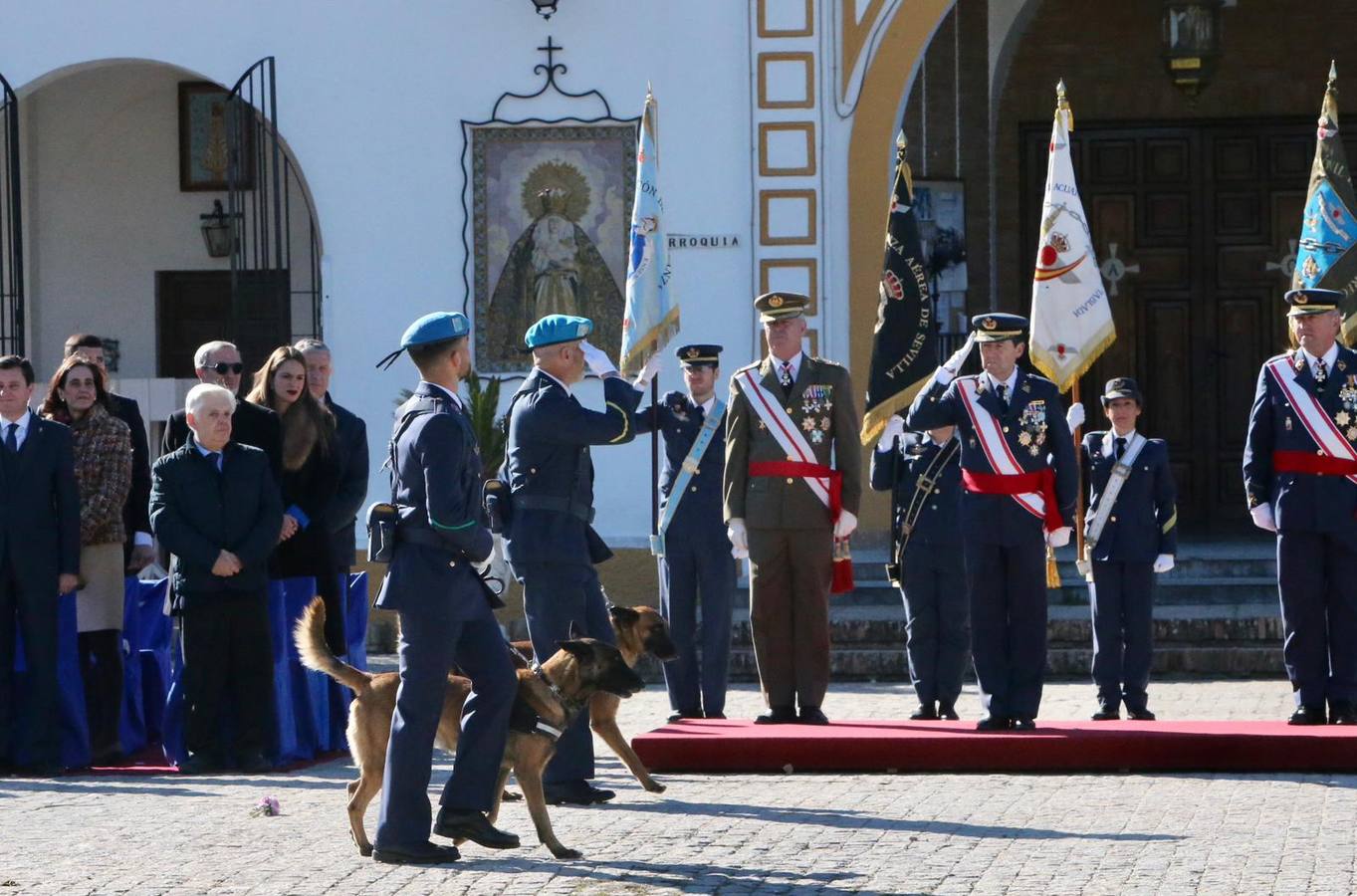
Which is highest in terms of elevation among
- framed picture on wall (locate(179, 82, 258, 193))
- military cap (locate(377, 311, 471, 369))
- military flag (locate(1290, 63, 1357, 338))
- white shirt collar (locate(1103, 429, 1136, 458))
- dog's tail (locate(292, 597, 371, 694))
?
framed picture on wall (locate(179, 82, 258, 193))

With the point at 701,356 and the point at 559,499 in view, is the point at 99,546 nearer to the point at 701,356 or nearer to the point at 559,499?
the point at 559,499

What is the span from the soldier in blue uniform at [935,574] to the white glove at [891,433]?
30 centimetres

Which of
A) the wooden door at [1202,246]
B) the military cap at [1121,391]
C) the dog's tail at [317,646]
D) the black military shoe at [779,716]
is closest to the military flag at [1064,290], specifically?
the military cap at [1121,391]

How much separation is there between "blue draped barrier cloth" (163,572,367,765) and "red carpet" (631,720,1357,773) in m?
1.51

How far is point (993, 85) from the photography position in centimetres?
1766

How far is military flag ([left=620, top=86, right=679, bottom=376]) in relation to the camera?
1131 centimetres

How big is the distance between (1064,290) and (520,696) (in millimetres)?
Result: 5157

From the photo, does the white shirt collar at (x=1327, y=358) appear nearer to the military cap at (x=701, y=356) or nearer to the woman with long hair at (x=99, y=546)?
the military cap at (x=701, y=356)

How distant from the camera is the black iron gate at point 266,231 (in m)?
15.7

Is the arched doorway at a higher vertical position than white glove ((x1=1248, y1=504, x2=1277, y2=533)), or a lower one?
higher

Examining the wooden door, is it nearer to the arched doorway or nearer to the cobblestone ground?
the arched doorway

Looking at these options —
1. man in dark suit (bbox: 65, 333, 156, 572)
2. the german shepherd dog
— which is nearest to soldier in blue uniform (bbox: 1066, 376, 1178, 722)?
the german shepherd dog

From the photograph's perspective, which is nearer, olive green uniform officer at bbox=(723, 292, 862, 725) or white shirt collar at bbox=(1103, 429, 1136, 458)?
olive green uniform officer at bbox=(723, 292, 862, 725)

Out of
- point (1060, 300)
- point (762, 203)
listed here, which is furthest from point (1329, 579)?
point (762, 203)
